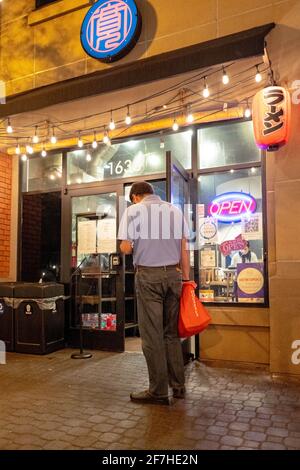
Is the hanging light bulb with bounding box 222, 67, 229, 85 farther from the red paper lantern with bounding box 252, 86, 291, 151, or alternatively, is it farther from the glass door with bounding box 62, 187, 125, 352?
the glass door with bounding box 62, 187, 125, 352

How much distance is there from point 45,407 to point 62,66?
4.89 metres

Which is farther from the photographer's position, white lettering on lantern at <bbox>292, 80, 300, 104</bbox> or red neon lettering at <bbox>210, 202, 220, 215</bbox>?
red neon lettering at <bbox>210, 202, 220, 215</bbox>

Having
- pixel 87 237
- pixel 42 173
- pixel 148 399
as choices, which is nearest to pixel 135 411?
pixel 148 399

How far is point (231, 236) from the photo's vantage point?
5785 mm

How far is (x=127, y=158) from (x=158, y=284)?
11.3ft

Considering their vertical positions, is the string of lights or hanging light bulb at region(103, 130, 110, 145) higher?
the string of lights

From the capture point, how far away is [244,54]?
4789 millimetres

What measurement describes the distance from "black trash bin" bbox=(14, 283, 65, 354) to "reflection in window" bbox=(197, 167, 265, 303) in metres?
2.34

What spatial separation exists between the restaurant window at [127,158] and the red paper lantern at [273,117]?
1749 mm

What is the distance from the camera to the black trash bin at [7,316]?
6363 millimetres

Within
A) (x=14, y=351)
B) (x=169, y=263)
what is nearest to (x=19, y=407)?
(x=169, y=263)

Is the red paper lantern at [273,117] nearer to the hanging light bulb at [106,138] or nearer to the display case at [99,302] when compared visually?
the hanging light bulb at [106,138]

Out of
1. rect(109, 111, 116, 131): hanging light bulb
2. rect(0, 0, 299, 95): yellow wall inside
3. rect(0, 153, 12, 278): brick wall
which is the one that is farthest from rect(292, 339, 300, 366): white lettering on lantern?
rect(0, 153, 12, 278): brick wall

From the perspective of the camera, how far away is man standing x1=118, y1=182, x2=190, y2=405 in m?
3.86
